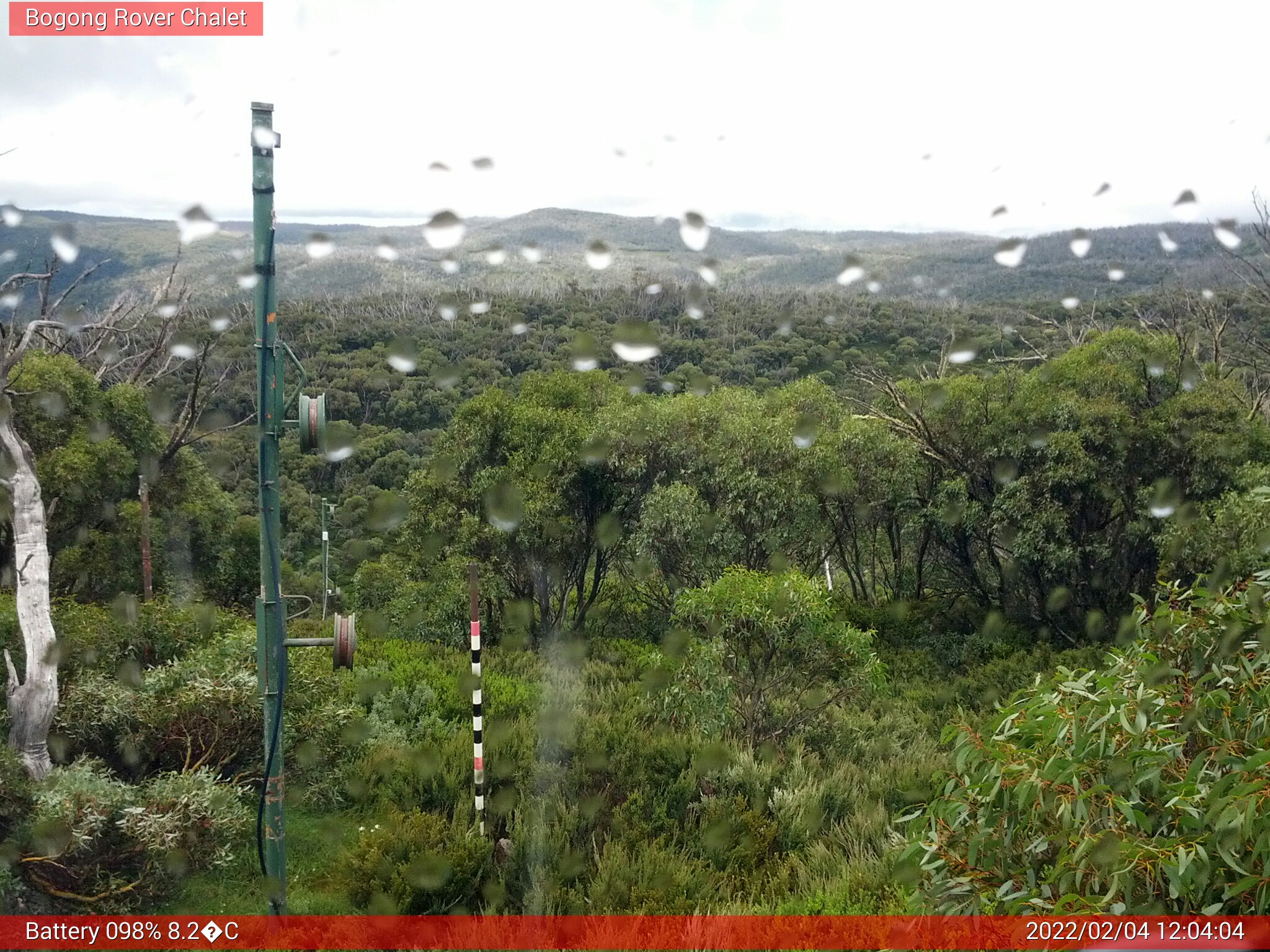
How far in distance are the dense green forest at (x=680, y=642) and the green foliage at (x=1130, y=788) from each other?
0.02 meters

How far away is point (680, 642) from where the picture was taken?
40.0 ft

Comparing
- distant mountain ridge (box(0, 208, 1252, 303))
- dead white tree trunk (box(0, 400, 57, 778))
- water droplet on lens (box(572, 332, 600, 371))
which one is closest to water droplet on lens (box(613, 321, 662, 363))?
water droplet on lens (box(572, 332, 600, 371))

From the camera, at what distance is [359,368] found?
28.4 meters

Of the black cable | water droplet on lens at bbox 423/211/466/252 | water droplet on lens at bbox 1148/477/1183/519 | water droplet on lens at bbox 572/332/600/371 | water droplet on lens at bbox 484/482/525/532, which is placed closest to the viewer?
the black cable

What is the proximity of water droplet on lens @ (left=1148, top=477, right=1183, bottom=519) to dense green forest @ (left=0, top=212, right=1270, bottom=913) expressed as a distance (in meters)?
0.12

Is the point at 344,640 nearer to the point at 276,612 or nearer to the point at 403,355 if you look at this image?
the point at 276,612

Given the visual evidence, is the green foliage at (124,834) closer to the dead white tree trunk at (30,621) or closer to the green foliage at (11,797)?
the green foliage at (11,797)

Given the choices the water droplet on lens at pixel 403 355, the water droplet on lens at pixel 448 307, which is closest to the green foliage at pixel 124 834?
the water droplet on lens at pixel 403 355

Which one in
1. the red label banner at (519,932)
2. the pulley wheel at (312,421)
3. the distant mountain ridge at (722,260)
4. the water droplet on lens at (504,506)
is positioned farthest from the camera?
the distant mountain ridge at (722,260)

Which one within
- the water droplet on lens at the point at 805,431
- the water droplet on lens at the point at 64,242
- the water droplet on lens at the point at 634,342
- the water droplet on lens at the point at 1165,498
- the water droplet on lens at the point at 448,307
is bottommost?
the water droplet on lens at the point at 1165,498

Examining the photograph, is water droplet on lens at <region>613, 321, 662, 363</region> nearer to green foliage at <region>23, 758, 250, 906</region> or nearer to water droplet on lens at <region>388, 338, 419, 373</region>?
water droplet on lens at <region>388, 338, 419, 373</region>

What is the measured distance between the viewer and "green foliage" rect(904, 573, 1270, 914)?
255cm

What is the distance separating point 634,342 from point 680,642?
1387 cm

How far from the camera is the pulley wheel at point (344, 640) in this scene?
4832 millimetres
